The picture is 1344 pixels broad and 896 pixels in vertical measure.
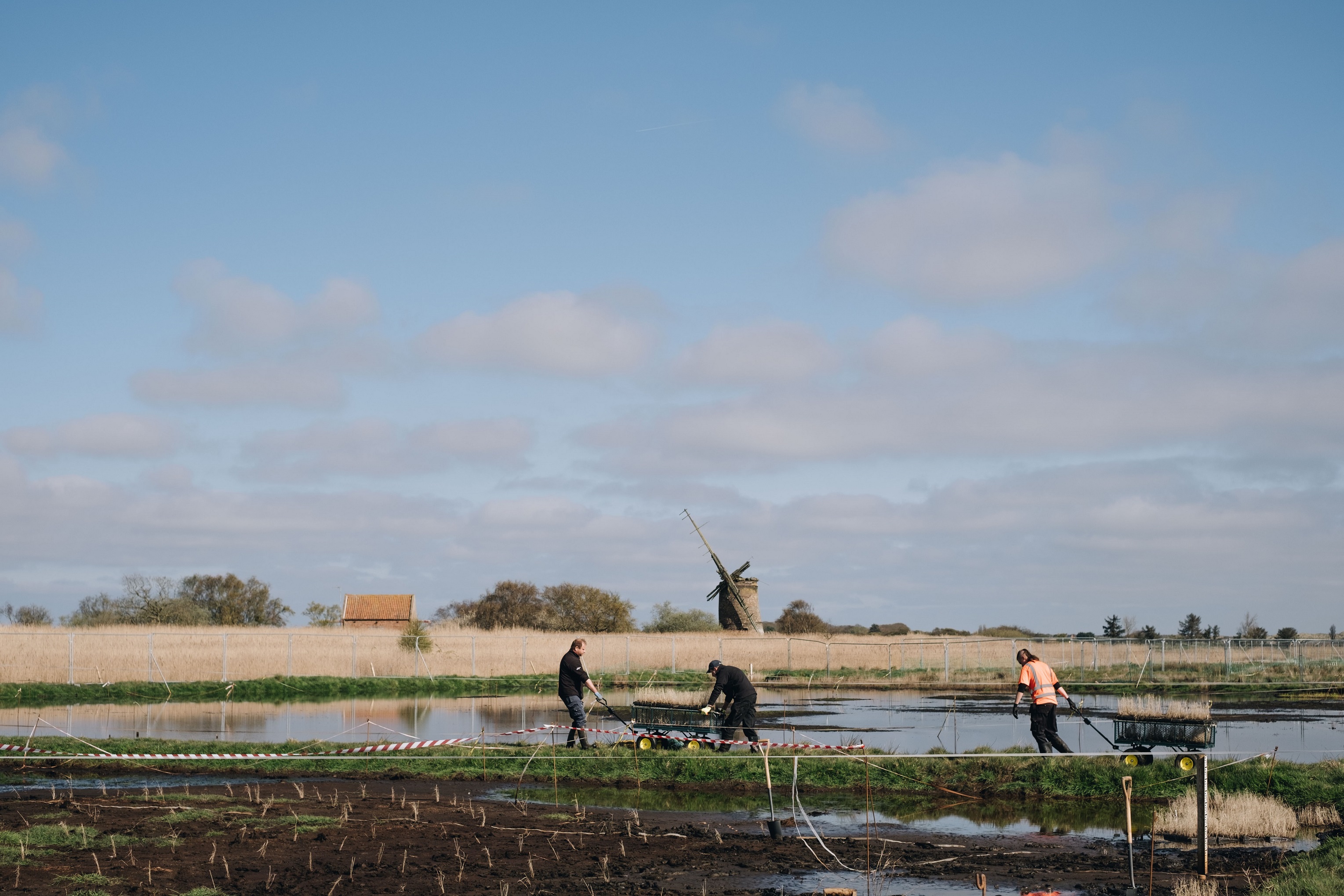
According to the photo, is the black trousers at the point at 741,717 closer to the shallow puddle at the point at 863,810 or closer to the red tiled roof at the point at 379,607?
the shallow puddle at the point at 863,810

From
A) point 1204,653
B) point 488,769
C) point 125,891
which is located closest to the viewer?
point 125,891

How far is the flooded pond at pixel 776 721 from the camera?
83.2 ft

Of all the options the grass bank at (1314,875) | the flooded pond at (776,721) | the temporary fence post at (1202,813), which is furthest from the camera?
the flooded pond at (776,721)

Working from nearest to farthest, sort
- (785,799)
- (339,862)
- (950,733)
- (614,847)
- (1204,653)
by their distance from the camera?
(339,862) < (614,847) < (785,799) < (950,733) < (1204,653)

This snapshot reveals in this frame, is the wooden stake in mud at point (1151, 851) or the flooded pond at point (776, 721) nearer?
the wooden stake in mud at point (1151, 851)

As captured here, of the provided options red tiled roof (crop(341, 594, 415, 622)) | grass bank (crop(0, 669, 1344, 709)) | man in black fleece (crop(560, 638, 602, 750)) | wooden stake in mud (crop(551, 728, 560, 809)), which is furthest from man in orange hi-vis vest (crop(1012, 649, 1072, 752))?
red tiled roof (crop(341, 594, 415, 622))

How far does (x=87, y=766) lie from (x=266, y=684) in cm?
2153

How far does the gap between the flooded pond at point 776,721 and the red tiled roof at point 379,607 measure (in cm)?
6772

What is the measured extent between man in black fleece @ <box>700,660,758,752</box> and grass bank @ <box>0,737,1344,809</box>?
2.88 ft

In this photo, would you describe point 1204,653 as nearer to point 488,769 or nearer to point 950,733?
point 950,733

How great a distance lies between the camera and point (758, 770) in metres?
19.2

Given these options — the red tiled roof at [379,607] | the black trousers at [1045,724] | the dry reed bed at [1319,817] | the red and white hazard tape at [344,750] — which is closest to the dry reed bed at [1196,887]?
the dry reed bed at [1319,817]

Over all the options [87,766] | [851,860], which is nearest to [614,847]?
[851,860]

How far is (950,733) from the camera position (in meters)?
26.6
